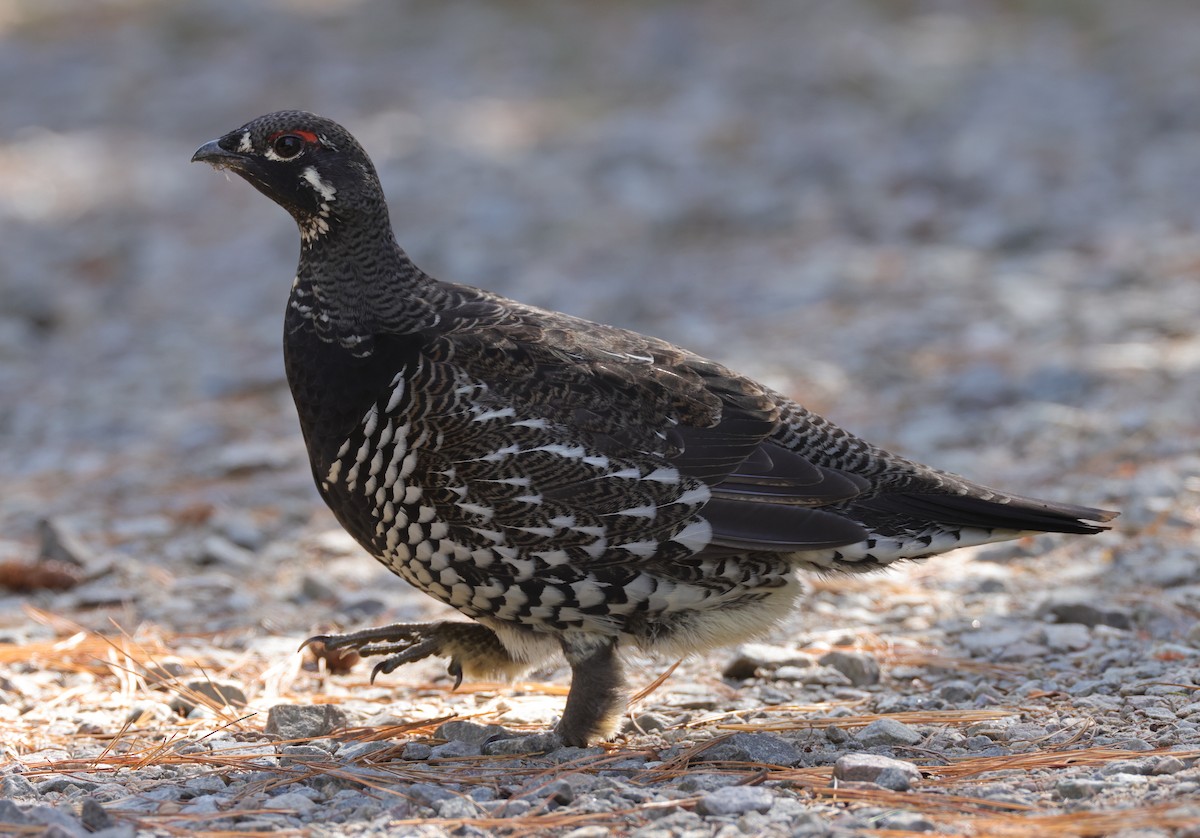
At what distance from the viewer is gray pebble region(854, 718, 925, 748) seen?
4086 millimetres

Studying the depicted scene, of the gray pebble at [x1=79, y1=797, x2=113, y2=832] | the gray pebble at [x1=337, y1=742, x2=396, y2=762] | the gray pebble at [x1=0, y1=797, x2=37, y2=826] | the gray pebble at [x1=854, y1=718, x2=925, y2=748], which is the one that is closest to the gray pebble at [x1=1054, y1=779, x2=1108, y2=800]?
the gray pebble at [x1=854, y1=718, x2=925, y2=748]

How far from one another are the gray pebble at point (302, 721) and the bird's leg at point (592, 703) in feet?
2.29

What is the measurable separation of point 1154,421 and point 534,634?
371cm

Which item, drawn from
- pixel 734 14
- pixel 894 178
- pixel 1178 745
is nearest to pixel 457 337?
pixel 1178 745

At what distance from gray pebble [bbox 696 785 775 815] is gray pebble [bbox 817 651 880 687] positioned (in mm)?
1261

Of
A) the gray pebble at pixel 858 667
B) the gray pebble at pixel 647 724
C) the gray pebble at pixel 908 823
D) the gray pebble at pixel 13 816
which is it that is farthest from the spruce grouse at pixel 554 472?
the gray pebble at pixel 13 816

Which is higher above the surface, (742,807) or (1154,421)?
(1154,421)

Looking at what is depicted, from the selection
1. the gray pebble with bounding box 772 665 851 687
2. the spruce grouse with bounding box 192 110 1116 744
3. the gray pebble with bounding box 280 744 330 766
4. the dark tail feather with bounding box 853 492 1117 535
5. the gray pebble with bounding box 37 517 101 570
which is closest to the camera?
the gray pebble with bounding box 280 744 330 766

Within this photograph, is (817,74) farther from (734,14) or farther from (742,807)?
(742,807)

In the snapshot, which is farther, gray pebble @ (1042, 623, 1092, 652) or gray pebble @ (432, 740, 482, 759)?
gray pebble @ (1042, 623, 1092, 652)

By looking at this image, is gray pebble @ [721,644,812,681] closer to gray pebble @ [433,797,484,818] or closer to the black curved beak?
gray pebble @ [433,797,484,818]

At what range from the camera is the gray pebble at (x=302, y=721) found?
4281 millimetres

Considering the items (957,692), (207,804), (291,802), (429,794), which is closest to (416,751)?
(429,794)

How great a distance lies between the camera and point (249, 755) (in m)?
4.07
